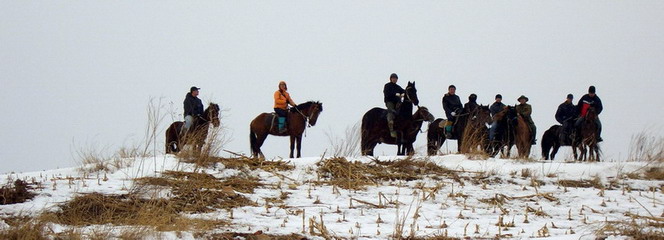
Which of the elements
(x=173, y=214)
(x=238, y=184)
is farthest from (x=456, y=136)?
(x=173, y=214)

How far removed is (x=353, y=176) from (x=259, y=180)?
138cm

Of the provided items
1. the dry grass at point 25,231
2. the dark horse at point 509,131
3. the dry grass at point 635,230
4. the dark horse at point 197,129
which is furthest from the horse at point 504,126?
the dry grass at point 25,231

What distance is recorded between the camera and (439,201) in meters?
9.25

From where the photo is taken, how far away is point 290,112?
1822 cm

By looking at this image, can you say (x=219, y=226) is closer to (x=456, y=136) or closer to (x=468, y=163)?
(x=468, y=163)

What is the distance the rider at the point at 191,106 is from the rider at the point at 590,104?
30.6 ft

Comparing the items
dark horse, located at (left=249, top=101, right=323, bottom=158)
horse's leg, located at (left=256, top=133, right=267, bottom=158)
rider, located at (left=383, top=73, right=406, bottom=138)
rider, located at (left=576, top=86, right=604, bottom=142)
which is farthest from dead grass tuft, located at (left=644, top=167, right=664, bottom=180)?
horse's leg, located at (left=256, top=133, right=267, bottom=158)

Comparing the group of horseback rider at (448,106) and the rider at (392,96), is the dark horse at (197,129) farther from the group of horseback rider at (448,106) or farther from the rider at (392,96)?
the rider at (392,96)

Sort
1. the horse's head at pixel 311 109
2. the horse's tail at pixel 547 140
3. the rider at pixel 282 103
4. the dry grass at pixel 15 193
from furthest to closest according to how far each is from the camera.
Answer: the horse's tail at pixel 547 140
the horse's head at pixel 311 109
the rider at pixel 282 103
the dry grass at pixel 15 193

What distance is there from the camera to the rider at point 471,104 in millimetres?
17562

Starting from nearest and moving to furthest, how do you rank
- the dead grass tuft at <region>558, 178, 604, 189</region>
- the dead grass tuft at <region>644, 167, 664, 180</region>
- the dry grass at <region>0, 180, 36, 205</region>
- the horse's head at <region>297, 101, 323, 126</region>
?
1. the dry grass at <region>0, 180, 36, 205</region>
2. the dead grass tuft at <region>558, 178, 604, 189</region>
3. the dead grass tuft at <region>644, 167, 664, 180</region>
4. the horse's head at <region>297, 101, 323, 126</region>

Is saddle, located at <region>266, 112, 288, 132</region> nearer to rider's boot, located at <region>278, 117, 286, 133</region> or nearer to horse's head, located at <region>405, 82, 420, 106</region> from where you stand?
rider's boot, located at <region>278, 117, 286, 133</region>

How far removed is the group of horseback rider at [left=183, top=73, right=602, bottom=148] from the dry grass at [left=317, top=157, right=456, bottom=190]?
5488 mm

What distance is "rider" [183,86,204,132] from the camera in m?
17.5
